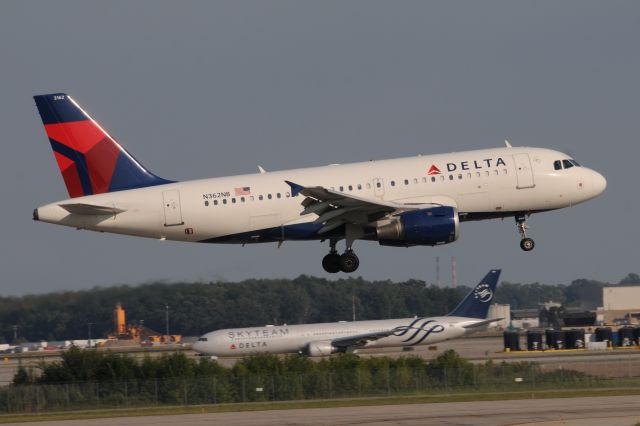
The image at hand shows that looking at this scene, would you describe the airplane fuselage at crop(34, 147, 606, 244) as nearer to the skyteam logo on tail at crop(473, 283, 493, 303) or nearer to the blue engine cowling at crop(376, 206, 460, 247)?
the blue engine cowling at crop(376, 206, 460, 247)

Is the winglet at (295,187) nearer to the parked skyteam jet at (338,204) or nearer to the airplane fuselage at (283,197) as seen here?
the parked skyteam jet at (338,204)

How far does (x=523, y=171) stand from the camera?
5603cm

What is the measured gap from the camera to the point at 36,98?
59.1 m

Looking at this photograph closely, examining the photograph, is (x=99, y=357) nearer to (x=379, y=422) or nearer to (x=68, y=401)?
(x=68, y=401)

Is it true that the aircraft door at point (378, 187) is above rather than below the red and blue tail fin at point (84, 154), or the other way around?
below

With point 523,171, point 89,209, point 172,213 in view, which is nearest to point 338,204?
point 172,213

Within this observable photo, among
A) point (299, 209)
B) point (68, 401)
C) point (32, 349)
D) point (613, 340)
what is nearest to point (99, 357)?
point (68, 401)

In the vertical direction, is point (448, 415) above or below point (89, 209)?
below

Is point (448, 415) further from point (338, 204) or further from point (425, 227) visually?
point (338, 204)

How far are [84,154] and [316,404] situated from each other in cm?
1720

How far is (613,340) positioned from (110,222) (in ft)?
183

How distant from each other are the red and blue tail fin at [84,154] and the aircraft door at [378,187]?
33.6 feet

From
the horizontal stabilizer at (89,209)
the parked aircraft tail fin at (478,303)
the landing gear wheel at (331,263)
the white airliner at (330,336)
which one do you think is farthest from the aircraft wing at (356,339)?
the horizontal stabilizer at (89,209)

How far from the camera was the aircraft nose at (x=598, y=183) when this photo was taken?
58263 millimetres
